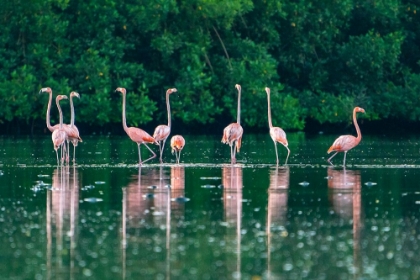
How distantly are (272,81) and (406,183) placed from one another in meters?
19.8

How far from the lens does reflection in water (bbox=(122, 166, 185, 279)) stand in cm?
1137

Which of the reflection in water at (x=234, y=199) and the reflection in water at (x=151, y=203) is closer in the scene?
the reflection in water at (x=234, y=199)

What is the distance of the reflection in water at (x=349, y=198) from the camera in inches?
403

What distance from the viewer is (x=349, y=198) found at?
1389cm

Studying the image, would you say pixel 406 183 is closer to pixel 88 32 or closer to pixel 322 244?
pixel 322 244

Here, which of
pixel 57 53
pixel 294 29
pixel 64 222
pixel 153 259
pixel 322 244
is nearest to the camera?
pixel 153 259

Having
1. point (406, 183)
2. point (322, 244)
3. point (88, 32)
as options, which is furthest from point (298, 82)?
point (322, 244)

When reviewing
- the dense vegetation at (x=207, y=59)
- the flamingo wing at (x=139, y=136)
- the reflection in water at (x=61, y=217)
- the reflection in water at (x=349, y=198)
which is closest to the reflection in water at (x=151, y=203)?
the reflection in water at (x=61, y=217)

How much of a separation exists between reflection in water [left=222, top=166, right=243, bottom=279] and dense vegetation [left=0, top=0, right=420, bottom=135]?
1487 centimetres

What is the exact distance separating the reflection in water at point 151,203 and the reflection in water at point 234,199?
1.82 feet

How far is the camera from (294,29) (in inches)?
1486

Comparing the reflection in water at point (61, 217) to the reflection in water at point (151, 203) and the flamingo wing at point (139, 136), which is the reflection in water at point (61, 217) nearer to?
the reflection in water at point (151, 203)

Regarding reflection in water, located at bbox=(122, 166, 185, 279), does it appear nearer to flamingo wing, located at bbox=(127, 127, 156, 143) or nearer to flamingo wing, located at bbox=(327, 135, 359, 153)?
flamingo wing, located at bbox=(127, 127, 156, 143)

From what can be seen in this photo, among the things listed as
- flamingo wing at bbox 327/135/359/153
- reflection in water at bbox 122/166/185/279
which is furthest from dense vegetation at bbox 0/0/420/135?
reflection in water at bbox 122/166/185/279
